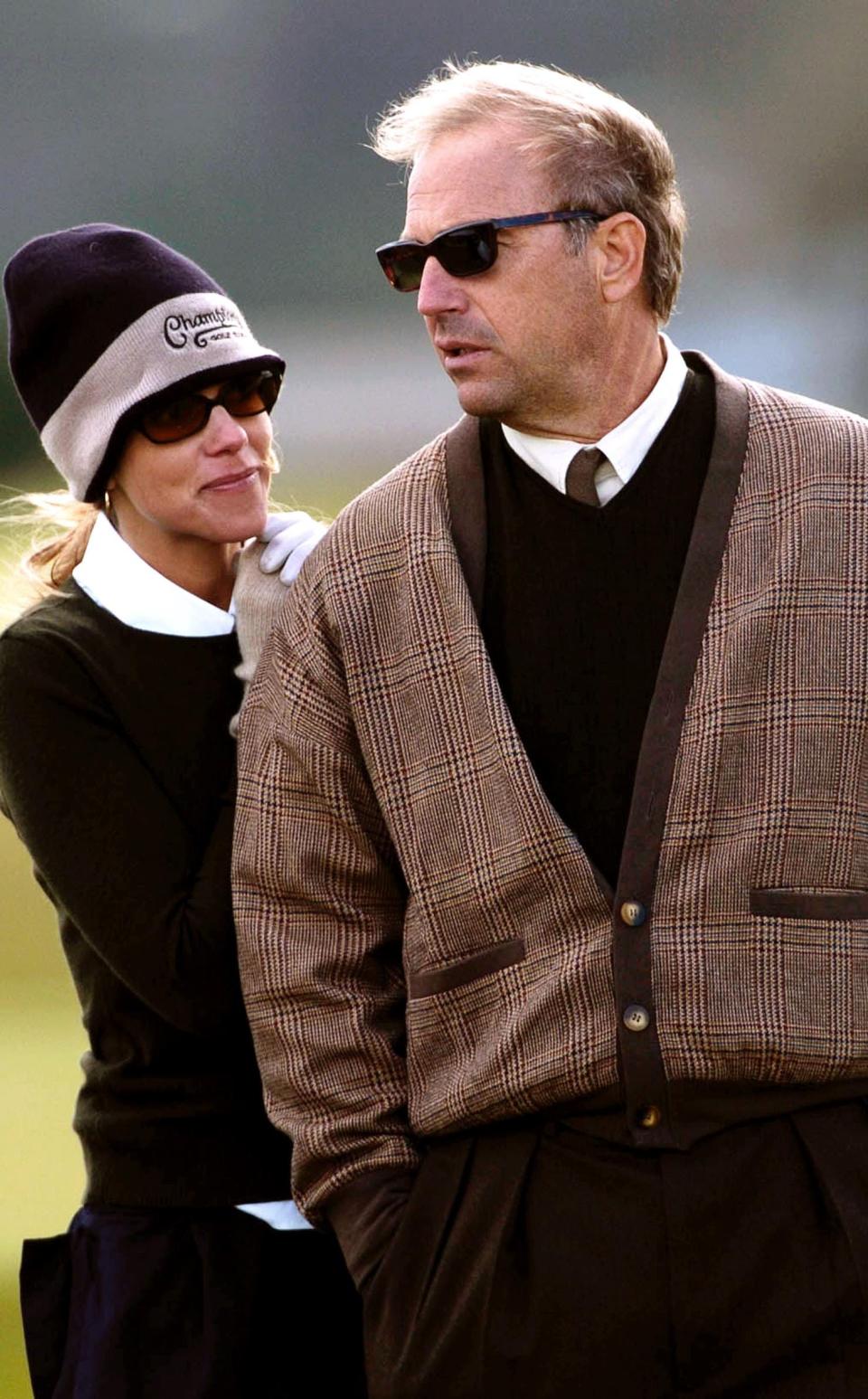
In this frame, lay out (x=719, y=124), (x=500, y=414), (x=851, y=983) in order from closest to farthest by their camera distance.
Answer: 1. (x=851, y=983)
2. (x=500, y=414)
3. (x=719, y=124)

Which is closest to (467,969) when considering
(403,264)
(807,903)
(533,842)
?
(533,842)

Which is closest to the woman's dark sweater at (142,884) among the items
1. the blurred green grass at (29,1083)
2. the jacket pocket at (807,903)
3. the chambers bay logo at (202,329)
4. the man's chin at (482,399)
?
the chambers bay logo at (202,329)

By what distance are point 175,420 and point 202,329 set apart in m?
0.11

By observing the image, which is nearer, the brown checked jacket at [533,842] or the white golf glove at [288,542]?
the brown checked jacket at [533,842]

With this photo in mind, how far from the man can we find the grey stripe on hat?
0.85 feet

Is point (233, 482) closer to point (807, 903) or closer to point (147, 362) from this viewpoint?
point (147, 362)

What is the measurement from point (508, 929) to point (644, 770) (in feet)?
0.72

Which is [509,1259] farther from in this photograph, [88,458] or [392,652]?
[88,458]

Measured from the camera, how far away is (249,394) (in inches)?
86.0

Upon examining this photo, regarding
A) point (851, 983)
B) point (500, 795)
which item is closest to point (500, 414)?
point (500, 795)

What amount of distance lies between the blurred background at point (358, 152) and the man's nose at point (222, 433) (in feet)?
16.8

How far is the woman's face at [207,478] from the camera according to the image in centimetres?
213

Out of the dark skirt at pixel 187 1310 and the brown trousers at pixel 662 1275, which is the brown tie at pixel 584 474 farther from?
the dark skirt at pixel 187 1310

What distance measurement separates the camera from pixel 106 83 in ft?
28.4
